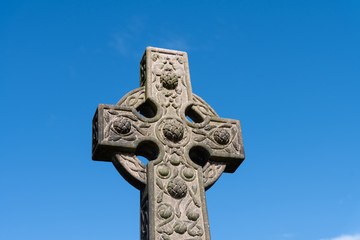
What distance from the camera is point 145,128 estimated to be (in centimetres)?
573

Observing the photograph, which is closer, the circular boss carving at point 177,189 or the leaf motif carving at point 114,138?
the circular boss carving at point 177,189

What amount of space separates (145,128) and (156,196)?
0.90 m

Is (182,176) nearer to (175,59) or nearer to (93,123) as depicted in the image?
(93,123)

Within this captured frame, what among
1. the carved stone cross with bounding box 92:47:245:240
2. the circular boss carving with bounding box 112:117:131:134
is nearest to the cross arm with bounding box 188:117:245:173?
the carved stone cross with bounding box 92:47:245:240

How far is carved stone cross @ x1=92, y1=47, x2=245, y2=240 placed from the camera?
5242 mm

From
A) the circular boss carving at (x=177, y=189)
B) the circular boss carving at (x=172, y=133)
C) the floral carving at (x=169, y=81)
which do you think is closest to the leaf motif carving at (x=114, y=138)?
the circular boss carving at (x=172, y=133)

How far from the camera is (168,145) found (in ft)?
18.6

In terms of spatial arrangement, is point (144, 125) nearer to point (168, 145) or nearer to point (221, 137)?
point (168, 145)

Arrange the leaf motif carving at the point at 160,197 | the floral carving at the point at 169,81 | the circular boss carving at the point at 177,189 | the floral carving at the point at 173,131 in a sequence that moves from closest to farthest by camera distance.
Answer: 1. the leaf motif carving at the point at 160,197
2. the circular boss carving at the point at 177,189
3. the floral carving at the point at 173,131
4. the floral carving at the point at 169,81

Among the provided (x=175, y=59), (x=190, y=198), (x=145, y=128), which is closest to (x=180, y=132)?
(x=145, y=128)

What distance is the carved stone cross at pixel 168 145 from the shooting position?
5.24m

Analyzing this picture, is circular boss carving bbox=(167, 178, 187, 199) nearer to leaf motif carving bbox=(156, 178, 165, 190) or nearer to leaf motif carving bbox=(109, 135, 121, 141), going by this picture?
leaf motif carving bbox=(156, 178, 165, 190)

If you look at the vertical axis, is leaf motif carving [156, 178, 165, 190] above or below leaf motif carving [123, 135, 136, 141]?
below

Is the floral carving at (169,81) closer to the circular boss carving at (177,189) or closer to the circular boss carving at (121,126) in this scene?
the circular boss carving at (121,126)
